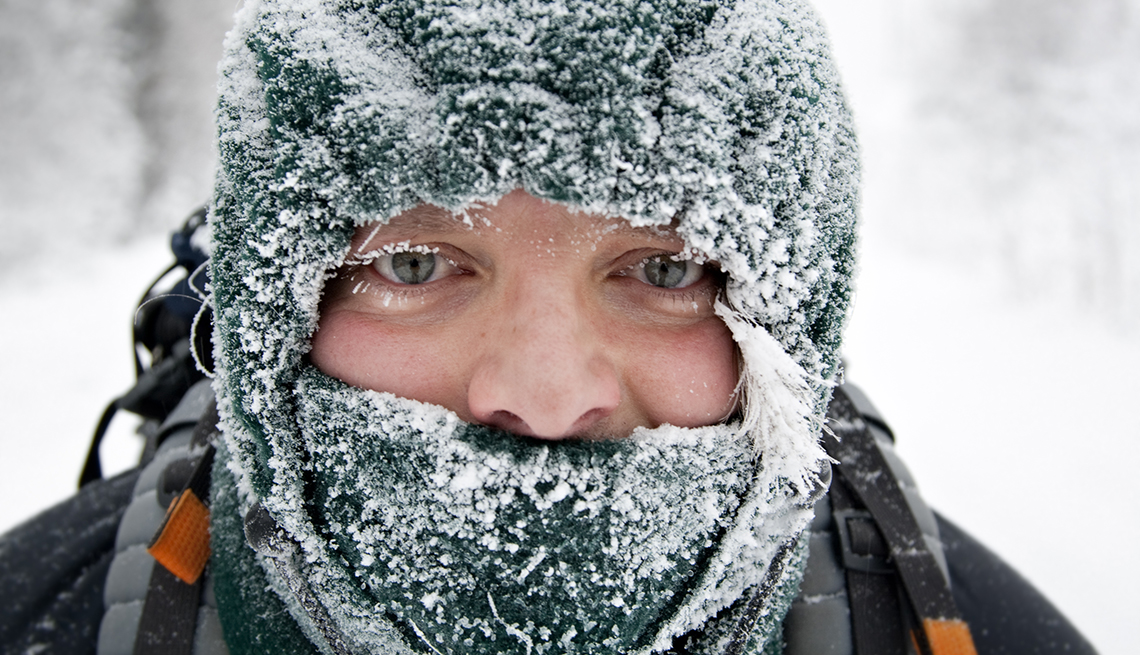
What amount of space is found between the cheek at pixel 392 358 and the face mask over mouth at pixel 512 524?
0.03 meters

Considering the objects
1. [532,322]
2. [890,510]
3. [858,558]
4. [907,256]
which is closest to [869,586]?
[858,558]

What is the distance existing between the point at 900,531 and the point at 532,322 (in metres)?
0.95

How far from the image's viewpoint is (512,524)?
91 centimetres

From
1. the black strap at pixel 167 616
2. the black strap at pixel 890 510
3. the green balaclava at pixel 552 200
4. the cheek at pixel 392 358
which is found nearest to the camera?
the green balaclava at pixel 552 200

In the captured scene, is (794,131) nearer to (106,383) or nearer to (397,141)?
(397,141)

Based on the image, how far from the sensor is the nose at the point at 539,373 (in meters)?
0.89

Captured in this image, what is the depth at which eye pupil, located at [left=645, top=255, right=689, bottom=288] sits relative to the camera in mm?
992

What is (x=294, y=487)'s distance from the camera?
992 millimetres

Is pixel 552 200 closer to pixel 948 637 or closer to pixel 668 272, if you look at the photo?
pixel 668 272

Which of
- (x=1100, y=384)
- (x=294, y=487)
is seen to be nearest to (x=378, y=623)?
(x=294, y=487)

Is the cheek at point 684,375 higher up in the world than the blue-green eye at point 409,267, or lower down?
lower down

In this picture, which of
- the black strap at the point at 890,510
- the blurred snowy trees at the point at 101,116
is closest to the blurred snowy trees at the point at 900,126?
the blurred snowy trees at the point at 101,116

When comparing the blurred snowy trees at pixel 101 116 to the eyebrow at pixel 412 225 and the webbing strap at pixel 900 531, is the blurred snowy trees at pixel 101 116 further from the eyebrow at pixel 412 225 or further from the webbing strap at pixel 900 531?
the webbing strap at pixel 900 531

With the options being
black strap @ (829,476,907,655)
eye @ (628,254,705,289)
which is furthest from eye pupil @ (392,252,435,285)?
black strap @ (829,476,907,655)
